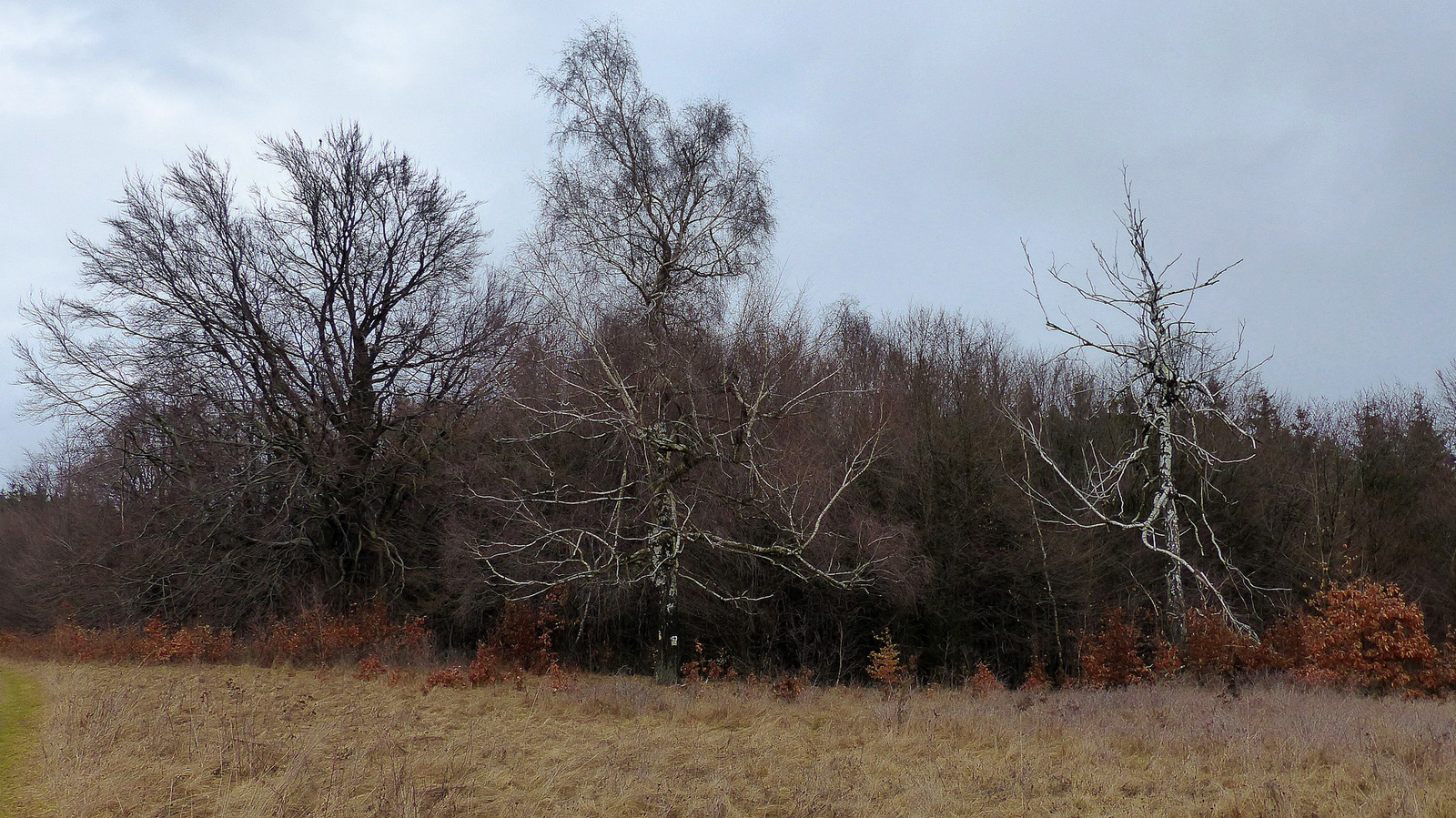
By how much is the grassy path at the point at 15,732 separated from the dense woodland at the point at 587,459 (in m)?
3.70

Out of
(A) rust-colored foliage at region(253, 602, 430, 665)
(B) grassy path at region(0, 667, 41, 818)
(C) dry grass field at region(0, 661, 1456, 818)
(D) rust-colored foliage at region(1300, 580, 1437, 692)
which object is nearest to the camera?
(C) dry grass field at region(0, 661, 1456, 818)

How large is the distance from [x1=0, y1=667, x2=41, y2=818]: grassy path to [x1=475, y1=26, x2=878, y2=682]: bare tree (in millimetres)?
5924

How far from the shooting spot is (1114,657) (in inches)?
612

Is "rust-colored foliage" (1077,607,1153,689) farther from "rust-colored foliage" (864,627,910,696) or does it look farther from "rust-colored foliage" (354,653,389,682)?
"rust-colored foliage" (354,653,389,682)

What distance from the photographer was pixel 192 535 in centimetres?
1758

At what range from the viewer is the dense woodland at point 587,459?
1452cm

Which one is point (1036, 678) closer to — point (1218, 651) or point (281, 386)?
point (1218, 651)

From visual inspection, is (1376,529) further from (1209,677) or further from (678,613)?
(678,613)

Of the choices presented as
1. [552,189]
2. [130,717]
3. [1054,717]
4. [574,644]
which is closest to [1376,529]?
[1054,717]

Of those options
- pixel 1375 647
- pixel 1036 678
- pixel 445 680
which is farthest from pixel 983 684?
pixel 445 680

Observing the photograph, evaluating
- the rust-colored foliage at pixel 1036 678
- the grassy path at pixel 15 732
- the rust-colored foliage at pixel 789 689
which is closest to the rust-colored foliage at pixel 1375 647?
the rust-colored foliage at pixel 1036 678

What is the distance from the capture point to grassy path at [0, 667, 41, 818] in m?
7.05

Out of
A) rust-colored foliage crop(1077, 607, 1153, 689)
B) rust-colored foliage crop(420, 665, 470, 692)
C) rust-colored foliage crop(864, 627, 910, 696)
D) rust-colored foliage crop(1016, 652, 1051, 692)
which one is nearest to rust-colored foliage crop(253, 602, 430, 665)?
rust-colored foliage crop(420, 665, 470, 692)

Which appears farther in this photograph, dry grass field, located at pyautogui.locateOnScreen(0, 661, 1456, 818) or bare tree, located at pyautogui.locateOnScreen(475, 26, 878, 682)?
bare tree, located at pyautogui.locateOnScreen(475, 26, 878, 682)
